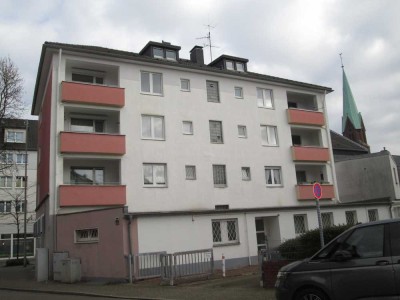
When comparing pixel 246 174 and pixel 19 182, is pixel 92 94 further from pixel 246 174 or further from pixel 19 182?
pixel 19 182

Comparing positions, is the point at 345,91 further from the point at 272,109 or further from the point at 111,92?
the point at 111,92

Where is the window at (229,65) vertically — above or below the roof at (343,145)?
above

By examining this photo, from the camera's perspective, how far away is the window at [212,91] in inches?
1205

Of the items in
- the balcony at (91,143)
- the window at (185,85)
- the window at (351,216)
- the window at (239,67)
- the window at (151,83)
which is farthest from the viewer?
the window at (239,67)

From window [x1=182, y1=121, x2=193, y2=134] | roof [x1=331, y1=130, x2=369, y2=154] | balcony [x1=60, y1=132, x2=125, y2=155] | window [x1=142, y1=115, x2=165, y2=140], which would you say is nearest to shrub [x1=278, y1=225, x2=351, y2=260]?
balcony [x1=60, y1=132, x2=125, y2=155]

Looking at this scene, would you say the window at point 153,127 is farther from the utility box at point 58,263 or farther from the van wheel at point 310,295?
the van wheel at point 310,295

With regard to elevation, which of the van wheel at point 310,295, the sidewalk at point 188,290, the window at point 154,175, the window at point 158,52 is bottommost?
the sidewalk at point 188,290

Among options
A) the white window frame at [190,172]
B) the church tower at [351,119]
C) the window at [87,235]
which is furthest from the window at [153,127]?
the church tower at [351,119]

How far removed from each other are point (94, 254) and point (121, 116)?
938 centimetres

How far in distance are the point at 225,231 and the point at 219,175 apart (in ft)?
23.6

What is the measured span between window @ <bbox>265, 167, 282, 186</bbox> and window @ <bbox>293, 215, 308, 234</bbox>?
5749 mm

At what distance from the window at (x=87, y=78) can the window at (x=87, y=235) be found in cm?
1009

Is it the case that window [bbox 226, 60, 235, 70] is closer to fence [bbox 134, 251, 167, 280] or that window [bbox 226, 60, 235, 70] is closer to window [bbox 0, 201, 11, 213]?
fence [bbox 134, 251, 167, 280]

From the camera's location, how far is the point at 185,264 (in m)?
17.3
